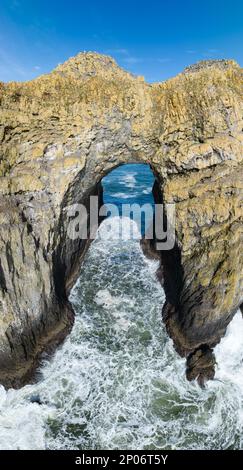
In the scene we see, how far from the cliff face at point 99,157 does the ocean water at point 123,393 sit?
3.41 feet

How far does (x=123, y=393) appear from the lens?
18.2 meters

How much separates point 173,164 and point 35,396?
46.4ft

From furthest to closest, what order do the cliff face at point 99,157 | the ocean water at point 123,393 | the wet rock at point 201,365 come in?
the wet rock at point 201,365, the cliff face at point 99,157, the ocean water at point 123,393

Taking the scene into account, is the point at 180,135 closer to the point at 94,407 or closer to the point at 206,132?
the point at 206,132

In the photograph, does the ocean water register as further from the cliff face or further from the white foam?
the cliff face

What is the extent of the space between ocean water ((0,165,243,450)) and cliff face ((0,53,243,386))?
1.04 meters

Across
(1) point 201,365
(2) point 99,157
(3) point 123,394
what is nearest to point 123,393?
(3) point 123,394

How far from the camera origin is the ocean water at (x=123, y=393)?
1620cm

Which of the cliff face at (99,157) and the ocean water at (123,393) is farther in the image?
the cliff face at (99,157)

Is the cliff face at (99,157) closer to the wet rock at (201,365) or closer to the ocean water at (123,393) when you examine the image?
the wet rock at (201,365)

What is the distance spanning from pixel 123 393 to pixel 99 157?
1308cm

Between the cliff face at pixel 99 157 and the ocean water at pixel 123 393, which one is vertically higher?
the cliff face at pixel 99 157

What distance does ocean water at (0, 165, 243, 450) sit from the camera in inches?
638

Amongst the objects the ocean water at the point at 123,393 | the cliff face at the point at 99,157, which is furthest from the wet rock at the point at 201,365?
the ocean water at the point at 123,393
